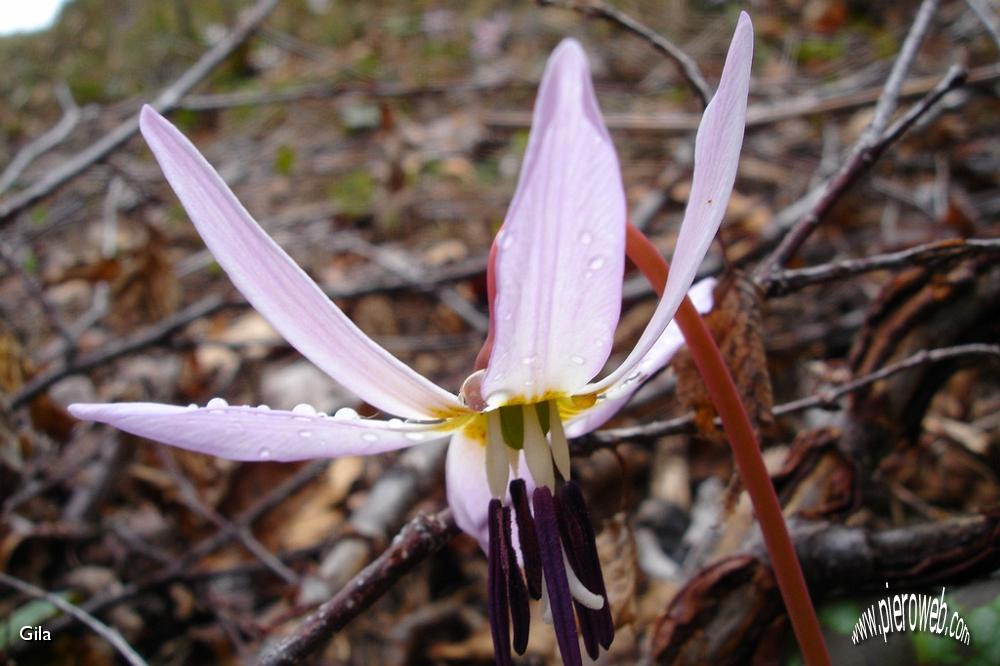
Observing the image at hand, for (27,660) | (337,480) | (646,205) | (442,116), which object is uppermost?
(442,116)

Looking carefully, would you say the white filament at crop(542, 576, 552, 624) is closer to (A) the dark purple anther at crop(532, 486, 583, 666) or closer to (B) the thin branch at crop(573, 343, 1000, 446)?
(A) the dark purple anther at crop(532, 486, 583, 666)

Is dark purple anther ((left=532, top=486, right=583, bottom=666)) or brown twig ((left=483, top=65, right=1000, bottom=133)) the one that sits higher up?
brown twig ((left=483, top=65, right=1000, bottom=133))

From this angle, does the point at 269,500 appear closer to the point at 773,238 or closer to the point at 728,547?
the point at 728,547

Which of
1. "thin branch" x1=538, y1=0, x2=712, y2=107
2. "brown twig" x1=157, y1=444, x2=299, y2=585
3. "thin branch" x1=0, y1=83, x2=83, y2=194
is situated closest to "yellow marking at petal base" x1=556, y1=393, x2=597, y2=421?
"thin branch" x1=538, y1=0, x2=712, y2=107

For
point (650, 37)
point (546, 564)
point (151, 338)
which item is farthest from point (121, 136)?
point (546, 564)

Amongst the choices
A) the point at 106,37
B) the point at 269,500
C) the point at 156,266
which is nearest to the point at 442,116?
the point at 156,266

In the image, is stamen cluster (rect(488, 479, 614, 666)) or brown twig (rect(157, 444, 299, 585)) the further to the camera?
brown twig (rect(157, 444, 299, 585))
